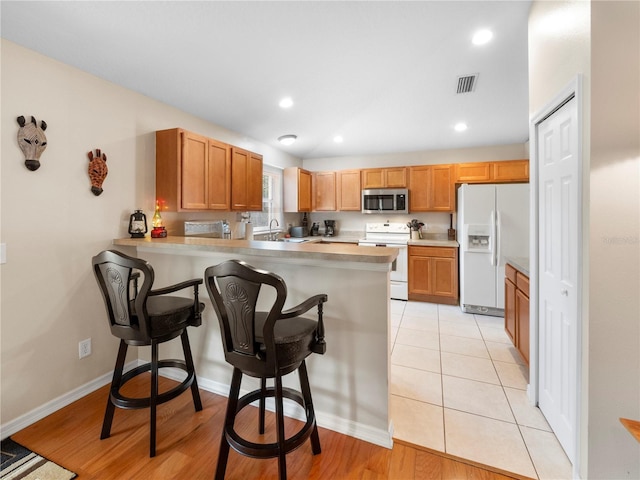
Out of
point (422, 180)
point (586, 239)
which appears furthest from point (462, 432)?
point (422, 180)

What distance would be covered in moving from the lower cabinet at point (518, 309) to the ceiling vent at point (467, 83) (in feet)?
6.14

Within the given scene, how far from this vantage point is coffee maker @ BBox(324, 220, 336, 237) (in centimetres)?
559

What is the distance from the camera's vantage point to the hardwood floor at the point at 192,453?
155cm

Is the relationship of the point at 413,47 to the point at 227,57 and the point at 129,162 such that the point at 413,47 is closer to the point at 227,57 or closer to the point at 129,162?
the point at 227,57

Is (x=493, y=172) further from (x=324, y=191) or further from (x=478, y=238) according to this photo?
(x=324, y=191)

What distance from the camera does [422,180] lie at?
191 inches

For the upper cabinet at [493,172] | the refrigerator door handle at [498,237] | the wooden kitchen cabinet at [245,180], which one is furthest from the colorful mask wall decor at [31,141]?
the upper cabinet at [493,172]

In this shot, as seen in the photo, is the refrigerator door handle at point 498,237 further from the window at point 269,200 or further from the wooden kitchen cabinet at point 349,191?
the window at point 269,200

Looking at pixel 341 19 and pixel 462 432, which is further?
pixel 341 19

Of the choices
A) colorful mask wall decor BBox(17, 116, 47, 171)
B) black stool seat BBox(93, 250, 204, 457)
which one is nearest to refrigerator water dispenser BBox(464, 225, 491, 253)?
black stool seat BBox(93, 250, 204, 457)

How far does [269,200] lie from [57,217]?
2974mm

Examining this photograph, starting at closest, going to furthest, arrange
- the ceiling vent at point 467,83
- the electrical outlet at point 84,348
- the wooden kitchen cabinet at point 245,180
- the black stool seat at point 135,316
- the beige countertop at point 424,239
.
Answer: the black stool seat at point 135,316
the electrical outlet at point 84,348
the ceiling vent at point 467,83
the wooden kitchen cabinet at point 245,180
the beige countertop at point 424,239

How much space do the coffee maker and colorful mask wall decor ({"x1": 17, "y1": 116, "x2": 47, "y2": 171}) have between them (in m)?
4.15

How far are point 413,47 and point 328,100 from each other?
111 centimetres
